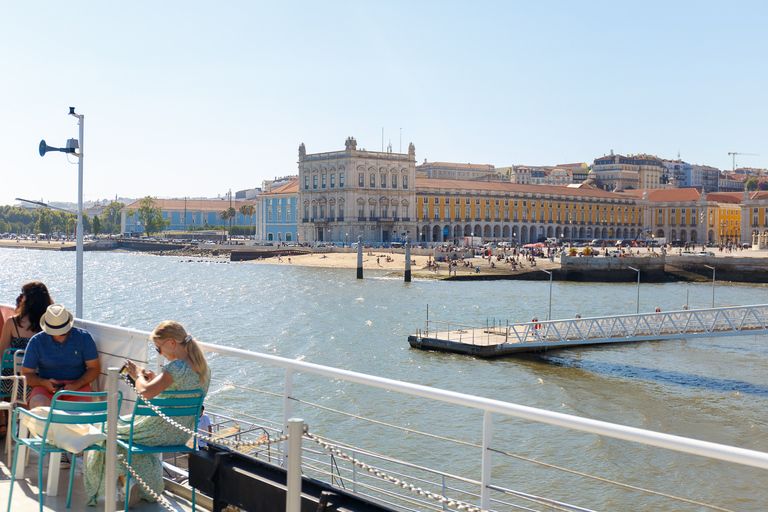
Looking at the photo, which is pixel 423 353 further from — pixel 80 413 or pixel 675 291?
pixel 675 291

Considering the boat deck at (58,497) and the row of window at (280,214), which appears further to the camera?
the row of window at (280,214)

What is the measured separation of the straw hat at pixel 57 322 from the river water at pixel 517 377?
31.0 feet

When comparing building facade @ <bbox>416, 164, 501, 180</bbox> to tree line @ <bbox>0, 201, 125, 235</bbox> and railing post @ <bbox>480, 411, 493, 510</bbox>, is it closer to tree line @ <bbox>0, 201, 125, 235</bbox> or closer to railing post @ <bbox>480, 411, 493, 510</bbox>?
tree line @ <bbox>0, 201, 125, 235</bbox>

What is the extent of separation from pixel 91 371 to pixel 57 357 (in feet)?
0.75

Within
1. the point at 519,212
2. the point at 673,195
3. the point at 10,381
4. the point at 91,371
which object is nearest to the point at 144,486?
the point at 91,371

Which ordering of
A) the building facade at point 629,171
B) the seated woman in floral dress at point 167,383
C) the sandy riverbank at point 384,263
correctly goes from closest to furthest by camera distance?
the seated woman in floral dress at point 167,383 < the sandy riverbank at point 384,263 < the building facade at point 629,171

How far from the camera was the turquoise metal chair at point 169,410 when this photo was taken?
361 centimetres

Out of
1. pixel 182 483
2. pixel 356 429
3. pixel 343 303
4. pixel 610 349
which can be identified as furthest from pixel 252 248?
pixel 182 483

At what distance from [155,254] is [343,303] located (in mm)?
67417

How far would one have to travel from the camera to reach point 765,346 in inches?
1074

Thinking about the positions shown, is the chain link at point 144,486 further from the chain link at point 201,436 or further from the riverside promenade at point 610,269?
the riverside promenade at point 610,269

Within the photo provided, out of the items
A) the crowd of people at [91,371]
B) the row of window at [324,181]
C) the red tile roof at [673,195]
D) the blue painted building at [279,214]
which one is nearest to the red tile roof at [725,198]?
the red tile roof at [673,195]

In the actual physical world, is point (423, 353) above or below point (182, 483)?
below

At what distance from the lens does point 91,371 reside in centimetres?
460
